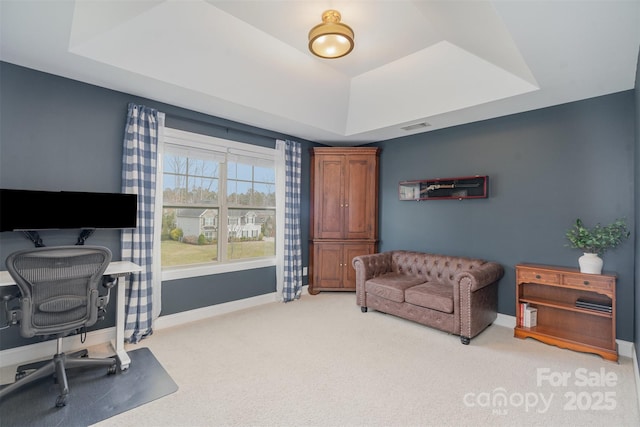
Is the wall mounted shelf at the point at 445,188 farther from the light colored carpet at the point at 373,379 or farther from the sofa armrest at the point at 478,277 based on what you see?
the light colored carpet at the point at 373,379

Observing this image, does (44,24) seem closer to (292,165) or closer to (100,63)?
(100,63)

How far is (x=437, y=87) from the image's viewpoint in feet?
11.9

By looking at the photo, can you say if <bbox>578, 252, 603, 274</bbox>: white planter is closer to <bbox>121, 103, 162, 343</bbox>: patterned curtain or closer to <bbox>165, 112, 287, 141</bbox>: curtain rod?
<bbox>165, 112, 287, 141</bbox>: curtain rod

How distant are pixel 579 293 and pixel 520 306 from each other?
60 cm

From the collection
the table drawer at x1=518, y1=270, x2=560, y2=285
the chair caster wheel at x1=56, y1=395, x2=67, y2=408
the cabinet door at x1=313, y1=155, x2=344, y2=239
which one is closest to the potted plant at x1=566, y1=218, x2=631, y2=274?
the table drawer at x1=518, y1=270, x2=560, y2=285

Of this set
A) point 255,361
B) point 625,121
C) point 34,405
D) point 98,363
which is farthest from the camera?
point 625,121

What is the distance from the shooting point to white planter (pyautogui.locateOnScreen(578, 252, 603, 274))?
2.98m

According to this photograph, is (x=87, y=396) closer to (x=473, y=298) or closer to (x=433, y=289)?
(x=433, y=289)

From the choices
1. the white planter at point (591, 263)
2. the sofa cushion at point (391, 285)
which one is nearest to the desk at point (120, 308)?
the sofa cushion at point (391, 285)

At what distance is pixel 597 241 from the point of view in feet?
9.96

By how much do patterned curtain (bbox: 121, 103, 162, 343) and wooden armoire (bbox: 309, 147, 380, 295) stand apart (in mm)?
2507

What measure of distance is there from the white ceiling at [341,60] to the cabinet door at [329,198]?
0.99 metres

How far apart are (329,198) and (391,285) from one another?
188cm

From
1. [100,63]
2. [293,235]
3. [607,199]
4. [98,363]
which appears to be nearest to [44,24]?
[100,63]
